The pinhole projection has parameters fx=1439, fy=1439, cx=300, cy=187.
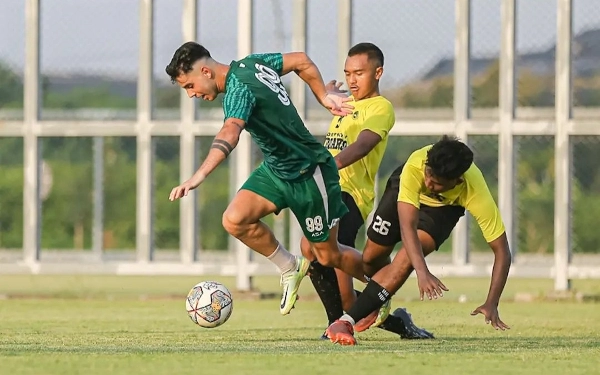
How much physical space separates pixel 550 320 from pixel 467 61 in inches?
142

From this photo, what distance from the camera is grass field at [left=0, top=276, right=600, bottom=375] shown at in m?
6.74

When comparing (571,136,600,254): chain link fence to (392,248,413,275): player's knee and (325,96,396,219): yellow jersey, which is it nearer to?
(325,96,396,219): yellow jersey

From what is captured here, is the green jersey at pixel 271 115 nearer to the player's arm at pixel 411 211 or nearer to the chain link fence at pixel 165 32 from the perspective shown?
the player's arm at pixel 411 211

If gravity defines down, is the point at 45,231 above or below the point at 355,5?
below

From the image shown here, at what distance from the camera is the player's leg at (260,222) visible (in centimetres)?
873

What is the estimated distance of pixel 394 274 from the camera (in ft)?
28.2

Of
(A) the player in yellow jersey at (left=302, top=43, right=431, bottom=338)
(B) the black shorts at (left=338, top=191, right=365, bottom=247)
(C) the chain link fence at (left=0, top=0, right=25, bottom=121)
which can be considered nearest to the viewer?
(A) the player in yellow jersey at (left=302, top=43, right=431, bottom=338)

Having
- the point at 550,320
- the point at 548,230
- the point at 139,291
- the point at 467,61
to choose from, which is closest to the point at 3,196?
the point at 139,291

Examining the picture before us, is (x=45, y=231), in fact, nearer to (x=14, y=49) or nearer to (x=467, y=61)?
(x=14, y=49)

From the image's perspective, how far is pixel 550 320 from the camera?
11289 millimetres

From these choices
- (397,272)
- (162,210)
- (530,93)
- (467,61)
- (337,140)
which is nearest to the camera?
(397,272)

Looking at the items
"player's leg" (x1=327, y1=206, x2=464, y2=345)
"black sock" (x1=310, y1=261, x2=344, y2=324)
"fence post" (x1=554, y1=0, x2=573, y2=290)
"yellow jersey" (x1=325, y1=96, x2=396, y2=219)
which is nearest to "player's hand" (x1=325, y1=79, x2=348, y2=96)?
"yellow jersey" (x1=325, y1=96, x2=396, y2=219)

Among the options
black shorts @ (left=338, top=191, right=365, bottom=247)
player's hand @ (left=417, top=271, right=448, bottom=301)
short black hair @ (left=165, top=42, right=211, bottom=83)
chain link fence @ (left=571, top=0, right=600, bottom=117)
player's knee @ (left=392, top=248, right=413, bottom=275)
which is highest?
chain link fence @ (left=571, top=0, right=600, bottom=117)

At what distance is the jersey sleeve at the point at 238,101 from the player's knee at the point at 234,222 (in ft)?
2.41
